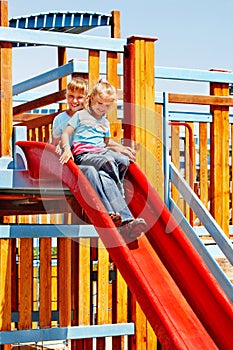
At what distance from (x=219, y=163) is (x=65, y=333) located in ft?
8.70

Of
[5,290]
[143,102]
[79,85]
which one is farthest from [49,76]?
[5,290]

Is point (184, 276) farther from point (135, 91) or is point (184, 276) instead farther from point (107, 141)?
point (135, 91)

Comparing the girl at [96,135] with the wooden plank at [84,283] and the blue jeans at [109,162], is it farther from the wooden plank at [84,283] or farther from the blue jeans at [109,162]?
the wooden plank at [84,283]

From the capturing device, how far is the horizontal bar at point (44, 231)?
6254 mm

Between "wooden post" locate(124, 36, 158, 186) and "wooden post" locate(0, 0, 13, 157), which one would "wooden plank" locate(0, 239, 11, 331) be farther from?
"wooden post" locate(124, 36, 158, 186)

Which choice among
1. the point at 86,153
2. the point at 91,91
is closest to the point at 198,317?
the point at 86,153

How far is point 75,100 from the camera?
6258 mm

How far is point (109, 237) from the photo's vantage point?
5.21m

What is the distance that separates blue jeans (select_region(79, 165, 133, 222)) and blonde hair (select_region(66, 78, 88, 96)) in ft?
2.55

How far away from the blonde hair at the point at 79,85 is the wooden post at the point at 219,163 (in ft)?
7.66

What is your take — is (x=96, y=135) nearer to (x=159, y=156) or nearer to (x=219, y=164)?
(x=159, y=156)

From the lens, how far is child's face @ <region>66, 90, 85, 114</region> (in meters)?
6.23

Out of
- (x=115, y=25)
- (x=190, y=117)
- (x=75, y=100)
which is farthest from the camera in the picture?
(x=115, y=25)

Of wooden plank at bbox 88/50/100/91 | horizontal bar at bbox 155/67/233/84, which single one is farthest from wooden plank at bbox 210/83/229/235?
wooden plank at bbox 88/50/100/91
